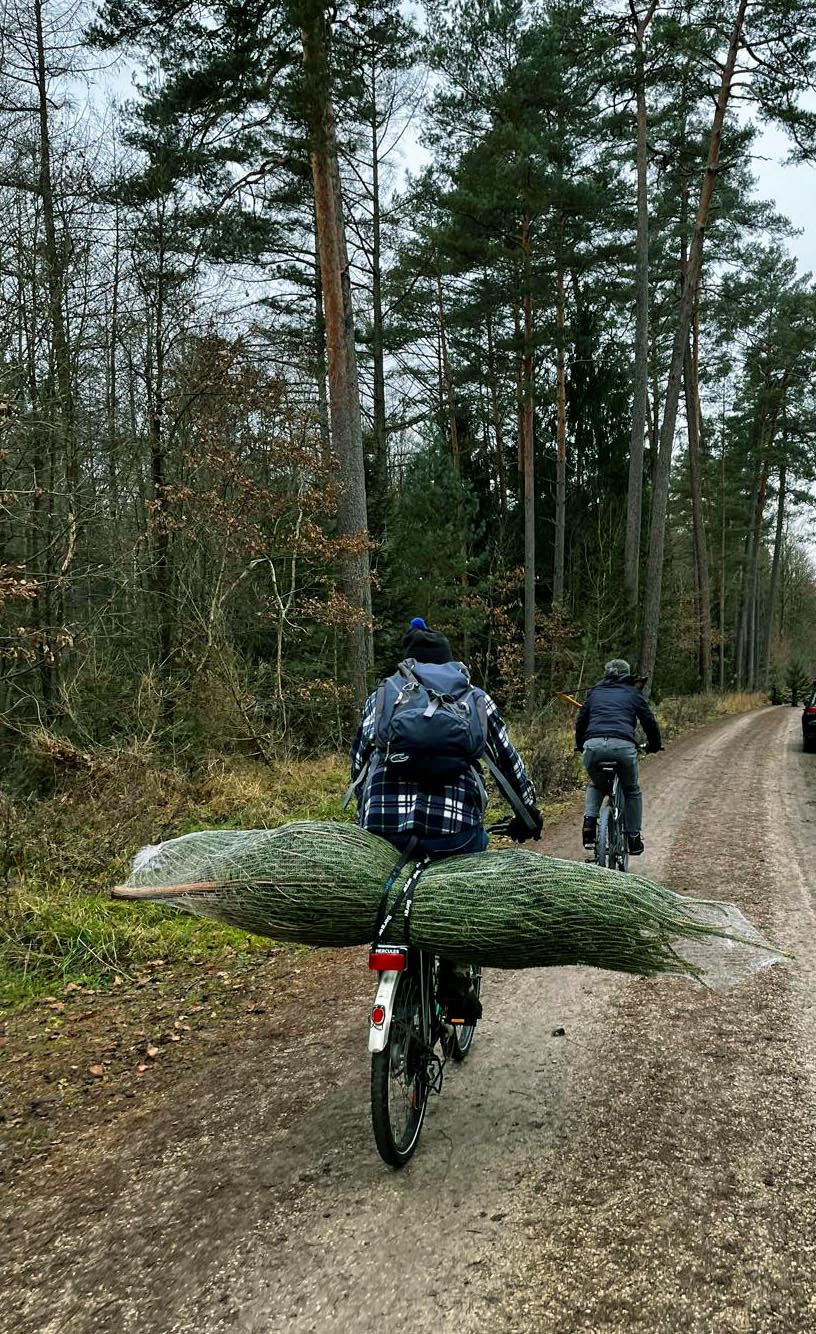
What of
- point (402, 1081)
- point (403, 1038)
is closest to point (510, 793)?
point (403, 1038)

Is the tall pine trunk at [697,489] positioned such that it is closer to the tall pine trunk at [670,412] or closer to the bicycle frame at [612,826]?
the tall pine trunk at [670,412]

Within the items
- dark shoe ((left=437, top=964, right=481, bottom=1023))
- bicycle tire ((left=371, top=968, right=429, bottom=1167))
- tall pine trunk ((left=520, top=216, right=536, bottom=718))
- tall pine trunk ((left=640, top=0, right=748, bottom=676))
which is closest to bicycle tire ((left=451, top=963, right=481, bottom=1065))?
dark shoe ((left=437, top=964, right=481, bottom=1023))

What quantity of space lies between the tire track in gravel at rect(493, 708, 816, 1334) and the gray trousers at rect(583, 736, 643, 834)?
1834 mm

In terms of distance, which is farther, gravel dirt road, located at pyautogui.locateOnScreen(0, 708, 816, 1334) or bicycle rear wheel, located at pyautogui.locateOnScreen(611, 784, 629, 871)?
bicycle rear wheel, located at pyautogui.locateOnScreen(611, 784, 629, 871)

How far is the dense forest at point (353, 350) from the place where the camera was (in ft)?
31.2

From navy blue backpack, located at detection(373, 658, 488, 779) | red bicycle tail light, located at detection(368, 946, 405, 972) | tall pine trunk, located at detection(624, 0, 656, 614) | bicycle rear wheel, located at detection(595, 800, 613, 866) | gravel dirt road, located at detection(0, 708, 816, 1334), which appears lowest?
gravel dirt road, located at detection(0, 708, 816, 1334)

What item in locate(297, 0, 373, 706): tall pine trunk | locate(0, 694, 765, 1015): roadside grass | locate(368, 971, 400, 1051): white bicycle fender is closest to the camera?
→ locate(368, 971, 400, 1051): white bicycle fender

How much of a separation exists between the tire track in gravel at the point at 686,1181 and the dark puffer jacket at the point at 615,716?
2104 millimetres

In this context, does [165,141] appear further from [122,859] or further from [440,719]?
[440,719]

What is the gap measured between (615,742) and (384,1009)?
4.57 meters

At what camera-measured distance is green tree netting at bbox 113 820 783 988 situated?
9.00 feet

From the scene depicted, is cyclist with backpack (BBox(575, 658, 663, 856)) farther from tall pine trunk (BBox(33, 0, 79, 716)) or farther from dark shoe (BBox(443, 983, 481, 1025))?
tall pine trunk (BBox(33, 0, 79, 716))

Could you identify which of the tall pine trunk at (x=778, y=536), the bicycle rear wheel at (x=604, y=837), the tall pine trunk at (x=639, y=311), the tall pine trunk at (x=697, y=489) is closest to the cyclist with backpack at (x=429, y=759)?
the bicycle rear wheel at (x=604, y=837)

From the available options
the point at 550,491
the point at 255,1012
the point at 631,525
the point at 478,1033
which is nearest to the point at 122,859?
the point at 255,1012
